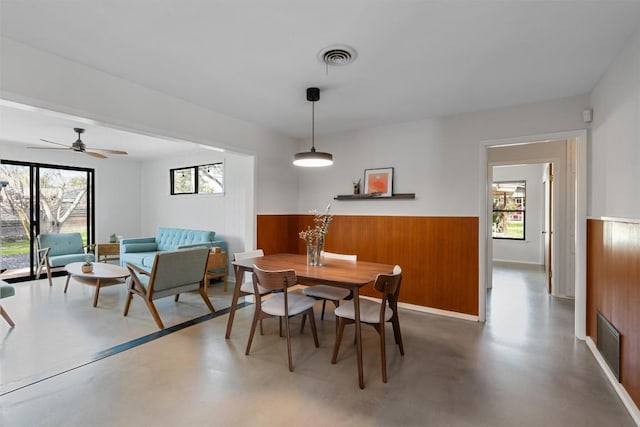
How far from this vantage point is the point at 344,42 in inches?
86.8

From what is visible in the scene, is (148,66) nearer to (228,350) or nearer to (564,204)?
(228,350)

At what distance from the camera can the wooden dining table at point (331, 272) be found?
2.34 m

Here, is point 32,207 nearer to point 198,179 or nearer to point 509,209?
point 198,179

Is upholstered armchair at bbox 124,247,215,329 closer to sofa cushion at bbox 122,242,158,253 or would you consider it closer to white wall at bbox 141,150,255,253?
white wall at bbox 141,150,255,253

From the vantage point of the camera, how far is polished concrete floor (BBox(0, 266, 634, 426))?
1941 mm

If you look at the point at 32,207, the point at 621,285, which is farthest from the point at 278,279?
the point at 32,207

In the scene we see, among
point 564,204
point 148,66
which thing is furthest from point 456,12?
point 564,204

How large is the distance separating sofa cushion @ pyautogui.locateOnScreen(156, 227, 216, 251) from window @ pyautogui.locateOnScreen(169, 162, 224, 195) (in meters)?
0.83

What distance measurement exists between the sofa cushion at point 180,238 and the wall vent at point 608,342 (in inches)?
193

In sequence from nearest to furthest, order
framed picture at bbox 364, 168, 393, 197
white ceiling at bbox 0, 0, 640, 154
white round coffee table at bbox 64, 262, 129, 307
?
white ceiling at bbox 0, 0, 640, 154 → white round coffee table at bbox 64, 262, 129, 307 → framed picture at bbox 364, 168, 393, 197

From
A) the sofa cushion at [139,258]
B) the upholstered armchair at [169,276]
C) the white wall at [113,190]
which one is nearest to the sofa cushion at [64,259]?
the sofa cushion at [139,258]

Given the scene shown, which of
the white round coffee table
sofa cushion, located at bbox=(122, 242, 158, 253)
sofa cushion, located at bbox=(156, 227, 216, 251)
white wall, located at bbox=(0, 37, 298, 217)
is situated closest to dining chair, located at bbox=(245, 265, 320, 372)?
white wall, located at bbox=(0, 37, 298, 217)

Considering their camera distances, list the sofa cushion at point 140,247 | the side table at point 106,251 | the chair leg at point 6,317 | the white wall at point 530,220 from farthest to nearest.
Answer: the white wall at point 530,220 → the side table at point 106,251 → the sofa cushion at point 140,247 → the chair leg at point 6,317

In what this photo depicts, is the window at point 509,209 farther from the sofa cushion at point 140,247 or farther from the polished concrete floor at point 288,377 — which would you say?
the sofa cushion at point 140,247
